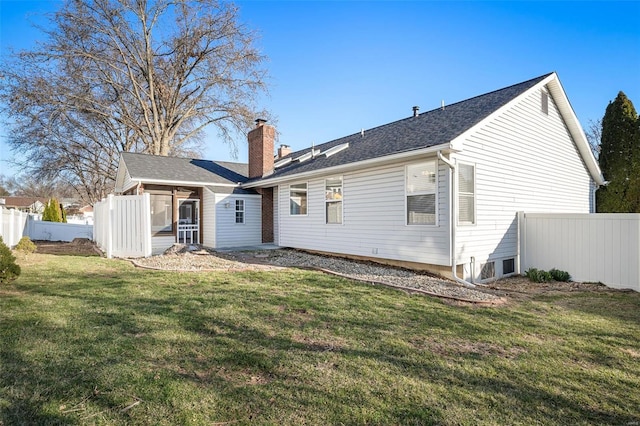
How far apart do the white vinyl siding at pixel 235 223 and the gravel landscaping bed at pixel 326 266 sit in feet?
4.91

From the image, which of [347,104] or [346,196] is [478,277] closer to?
[346,196]

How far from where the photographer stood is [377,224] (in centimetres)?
956

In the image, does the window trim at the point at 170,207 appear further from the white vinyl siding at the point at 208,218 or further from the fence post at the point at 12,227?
the fence post at the point at 12,227

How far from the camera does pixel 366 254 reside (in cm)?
993

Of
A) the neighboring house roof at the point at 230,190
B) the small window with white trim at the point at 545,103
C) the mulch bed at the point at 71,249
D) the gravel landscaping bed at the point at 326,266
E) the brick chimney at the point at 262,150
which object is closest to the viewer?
the gravel landscaping bed at the point at 326,266

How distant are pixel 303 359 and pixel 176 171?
12749 millimetres

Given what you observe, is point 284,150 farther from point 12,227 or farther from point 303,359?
point 303,359

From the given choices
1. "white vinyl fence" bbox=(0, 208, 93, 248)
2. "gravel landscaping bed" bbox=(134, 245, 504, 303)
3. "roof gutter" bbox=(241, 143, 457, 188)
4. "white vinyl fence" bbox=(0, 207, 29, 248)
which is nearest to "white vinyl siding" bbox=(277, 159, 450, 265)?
"roof gutter" bbox=(241, 143, 457, 188)

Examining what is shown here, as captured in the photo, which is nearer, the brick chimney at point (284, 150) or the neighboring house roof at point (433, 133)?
the neighboring house roof at point (433, 133)

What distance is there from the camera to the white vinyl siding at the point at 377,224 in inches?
319

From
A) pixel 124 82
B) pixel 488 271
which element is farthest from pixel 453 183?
pixel 124 82

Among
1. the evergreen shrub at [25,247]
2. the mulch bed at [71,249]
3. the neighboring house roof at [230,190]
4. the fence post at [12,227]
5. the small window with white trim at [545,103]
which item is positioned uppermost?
the small window with white trim at [545,103]

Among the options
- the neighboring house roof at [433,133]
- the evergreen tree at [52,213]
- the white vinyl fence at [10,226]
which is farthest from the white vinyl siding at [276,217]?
the evergreen tree at [52,213]

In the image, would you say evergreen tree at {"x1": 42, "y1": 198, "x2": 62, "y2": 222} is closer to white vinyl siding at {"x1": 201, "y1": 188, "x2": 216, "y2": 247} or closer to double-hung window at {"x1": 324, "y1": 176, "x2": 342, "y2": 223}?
white vinyl siding at {"x1": 201, "y1": 188, "x2": 216, "y2": 247}
